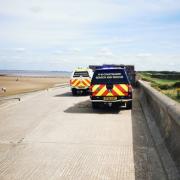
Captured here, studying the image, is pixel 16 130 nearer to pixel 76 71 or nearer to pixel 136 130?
pixel 136 130

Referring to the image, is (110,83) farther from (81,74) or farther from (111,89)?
(81,74)

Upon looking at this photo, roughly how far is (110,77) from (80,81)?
33.6ft

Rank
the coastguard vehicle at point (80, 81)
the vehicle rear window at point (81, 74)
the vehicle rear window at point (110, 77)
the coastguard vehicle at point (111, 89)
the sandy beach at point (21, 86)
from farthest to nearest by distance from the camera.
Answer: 1. the sandy beach at point (21, 86)
2. the vehicle rear window at point (81, 74)
3. the coastguard vehicle at point (80, 81)
4. the vehicle rear window at point (110, 77)
5. the coastguard vehicle at point (111, 89)

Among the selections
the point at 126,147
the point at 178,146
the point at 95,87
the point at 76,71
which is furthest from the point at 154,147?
the point at 76,71

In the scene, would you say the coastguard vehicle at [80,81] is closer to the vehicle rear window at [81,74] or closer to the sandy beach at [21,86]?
the vehicle rear window at [81,74]

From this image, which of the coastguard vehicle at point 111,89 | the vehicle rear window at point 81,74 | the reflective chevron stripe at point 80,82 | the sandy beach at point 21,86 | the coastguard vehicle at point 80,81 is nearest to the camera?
the coastguard vehicle at point 111,89

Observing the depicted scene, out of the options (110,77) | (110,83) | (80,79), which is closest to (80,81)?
(80,79)

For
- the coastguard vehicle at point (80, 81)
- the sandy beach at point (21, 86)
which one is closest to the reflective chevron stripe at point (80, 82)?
the coastguard vehicle at point (80, 81)

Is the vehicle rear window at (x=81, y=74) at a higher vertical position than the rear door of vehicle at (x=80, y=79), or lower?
higher

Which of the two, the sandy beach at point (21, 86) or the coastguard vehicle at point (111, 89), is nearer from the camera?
the coastguard vehicle at point (111, 89)

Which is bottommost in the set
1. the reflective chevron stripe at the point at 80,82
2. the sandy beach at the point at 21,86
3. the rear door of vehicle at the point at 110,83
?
the sandy beach at the point at 21,86

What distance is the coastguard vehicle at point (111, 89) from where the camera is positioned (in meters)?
16.4

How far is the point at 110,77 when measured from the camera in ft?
55.9

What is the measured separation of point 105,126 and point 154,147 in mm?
3502
